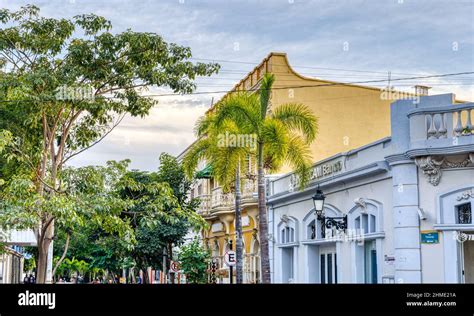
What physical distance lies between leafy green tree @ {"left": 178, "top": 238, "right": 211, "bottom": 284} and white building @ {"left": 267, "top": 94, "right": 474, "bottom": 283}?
25.1ft

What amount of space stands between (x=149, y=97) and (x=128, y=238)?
8.65 feet

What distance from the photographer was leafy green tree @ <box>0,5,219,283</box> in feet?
41.5

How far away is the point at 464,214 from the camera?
13.4 meters

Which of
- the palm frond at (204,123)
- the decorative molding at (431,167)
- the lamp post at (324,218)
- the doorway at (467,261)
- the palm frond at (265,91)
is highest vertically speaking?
the palm frond at (265,91)

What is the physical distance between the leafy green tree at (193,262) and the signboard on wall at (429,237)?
11.3 metres

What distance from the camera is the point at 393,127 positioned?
1463 centimetres

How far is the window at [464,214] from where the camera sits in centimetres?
1338

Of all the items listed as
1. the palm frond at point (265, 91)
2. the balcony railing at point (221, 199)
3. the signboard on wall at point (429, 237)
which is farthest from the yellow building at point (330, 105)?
the signboard on wall at point (429, 237)

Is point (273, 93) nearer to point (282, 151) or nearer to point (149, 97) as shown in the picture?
point (282, 151)

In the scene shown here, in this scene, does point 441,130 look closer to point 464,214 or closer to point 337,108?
point 464,214

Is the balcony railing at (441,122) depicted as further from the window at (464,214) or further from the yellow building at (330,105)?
the yellow building at (330,105)

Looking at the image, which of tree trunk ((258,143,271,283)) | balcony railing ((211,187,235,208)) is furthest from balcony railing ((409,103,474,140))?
balcony railing ((211,187,235,208))
